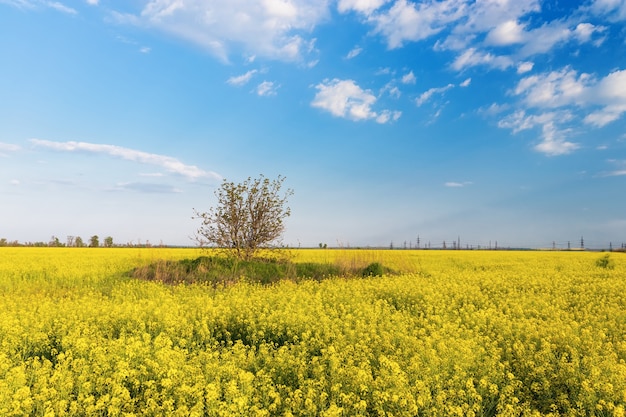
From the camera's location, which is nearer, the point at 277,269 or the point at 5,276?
the point at 5,276

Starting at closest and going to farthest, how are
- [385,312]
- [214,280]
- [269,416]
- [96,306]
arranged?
[269,416] → [385,312] → [96,306] → [214,280]

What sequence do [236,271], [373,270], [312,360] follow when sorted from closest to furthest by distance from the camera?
[312,360]
[236,271]
[373,270]

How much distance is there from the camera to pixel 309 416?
4.56 meters

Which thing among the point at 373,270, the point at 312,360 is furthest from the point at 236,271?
the point at 312,360

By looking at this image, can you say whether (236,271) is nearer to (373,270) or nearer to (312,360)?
(373,270)

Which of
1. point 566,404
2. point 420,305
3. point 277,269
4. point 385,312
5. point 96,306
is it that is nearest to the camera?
point 566,404

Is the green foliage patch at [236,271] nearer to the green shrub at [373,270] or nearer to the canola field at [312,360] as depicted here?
the green shrub at [373,270]

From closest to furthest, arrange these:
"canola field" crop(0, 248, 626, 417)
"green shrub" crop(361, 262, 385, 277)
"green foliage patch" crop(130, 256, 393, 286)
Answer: "canola field" crop(0, 248, 626, 417) < "green foliage patch" crop(130, 256, 393, 286) < "green shrub" crop(361, 262, 385, 277)

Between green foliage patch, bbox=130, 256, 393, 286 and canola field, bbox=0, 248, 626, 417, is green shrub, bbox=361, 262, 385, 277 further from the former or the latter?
canola field, bbox=0, 248, 626, 417

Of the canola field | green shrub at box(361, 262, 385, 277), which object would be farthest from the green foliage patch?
the canola field

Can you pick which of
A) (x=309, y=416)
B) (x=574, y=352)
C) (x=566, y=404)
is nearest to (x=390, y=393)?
(x=309, y=416)

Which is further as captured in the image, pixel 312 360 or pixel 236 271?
pixel 236 271

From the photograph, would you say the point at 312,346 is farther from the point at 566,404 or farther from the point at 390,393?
the point at 566,404

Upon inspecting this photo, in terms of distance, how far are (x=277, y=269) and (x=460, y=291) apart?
9634mm
